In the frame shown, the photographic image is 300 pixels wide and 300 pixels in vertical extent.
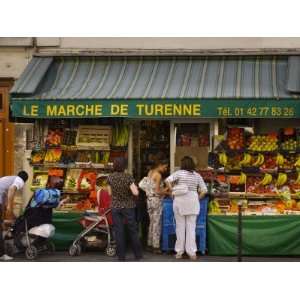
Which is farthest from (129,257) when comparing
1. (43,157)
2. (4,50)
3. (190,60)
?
(4,50)

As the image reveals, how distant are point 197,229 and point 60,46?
15.4 feet

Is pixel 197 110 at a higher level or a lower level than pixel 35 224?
higher

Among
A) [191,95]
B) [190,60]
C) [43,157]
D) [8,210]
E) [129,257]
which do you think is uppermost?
[190,60]

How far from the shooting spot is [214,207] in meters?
11.3

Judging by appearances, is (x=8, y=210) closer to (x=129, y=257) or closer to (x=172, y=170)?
(x=129, y=257)

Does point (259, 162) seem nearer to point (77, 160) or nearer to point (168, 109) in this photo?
point (168, 109)

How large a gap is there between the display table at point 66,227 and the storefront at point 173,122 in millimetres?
17

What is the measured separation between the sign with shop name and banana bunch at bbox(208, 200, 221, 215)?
149cm

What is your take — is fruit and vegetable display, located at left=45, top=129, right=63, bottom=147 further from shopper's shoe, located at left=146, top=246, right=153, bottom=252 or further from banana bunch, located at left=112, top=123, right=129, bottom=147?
shopper's shoe, located at left=146, top=246, right=153, bottom=252

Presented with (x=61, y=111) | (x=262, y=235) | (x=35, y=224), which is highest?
(x=61, y=111)

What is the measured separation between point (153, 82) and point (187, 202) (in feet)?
8.37

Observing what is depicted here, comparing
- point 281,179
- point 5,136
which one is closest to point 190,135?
point 281,179

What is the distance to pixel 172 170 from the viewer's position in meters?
12.3

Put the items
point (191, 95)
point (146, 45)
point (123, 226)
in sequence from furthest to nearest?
point (146, 45) → point (191, 95) → point (123, 226)
